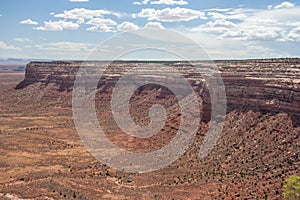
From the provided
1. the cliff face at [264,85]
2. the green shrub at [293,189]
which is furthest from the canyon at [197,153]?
the green shrub at [293,189]

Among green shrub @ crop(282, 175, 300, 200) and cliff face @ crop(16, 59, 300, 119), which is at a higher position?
cliff face @ crop(16, 59, 300, 119)

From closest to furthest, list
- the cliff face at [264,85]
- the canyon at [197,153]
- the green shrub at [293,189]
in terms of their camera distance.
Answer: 1. the green shrub at [293,189]
2. the canyon at [197,153]
3. the cliff face at [264,85]

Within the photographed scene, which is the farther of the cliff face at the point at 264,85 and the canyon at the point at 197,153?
the cliff face at the point at 264,85

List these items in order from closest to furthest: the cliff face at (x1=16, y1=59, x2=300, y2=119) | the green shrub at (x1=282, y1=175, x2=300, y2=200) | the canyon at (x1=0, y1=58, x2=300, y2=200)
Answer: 1. the green shrub at (x1=282, y1=175, x2=300, y2=200)
2. the canyon at (x1=0, y1=58, x2=300, y2=200)
3. the cliff face at (x1=16, y1=59, x2=300, y2=119)

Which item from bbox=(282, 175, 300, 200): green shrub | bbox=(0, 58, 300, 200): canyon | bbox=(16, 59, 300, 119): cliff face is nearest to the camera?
bbox=(282, 175, 300, 200): green shrub

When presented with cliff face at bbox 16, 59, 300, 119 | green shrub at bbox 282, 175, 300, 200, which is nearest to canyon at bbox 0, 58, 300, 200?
cliff face at bbox 16, 59, 300, 119

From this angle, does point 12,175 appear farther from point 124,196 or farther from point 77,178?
point 124,196

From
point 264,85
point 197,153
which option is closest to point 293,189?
point 197,153

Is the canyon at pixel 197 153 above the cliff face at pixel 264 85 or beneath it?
beneath

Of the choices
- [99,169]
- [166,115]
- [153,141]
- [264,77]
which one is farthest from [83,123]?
[264,77]

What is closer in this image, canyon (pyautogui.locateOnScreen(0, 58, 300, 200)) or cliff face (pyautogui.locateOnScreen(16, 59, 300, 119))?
canyon (pyautogui.locateOnScreen(0, 58, 300, 200))

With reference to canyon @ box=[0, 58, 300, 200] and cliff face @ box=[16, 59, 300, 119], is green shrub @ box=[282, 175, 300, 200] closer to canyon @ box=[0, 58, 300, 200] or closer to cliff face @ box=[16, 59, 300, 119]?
canyon @ box=[0, 58, 300, 200]

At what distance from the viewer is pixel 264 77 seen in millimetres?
44688

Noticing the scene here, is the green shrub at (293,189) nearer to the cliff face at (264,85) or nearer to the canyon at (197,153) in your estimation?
the canyon at (197,153)
